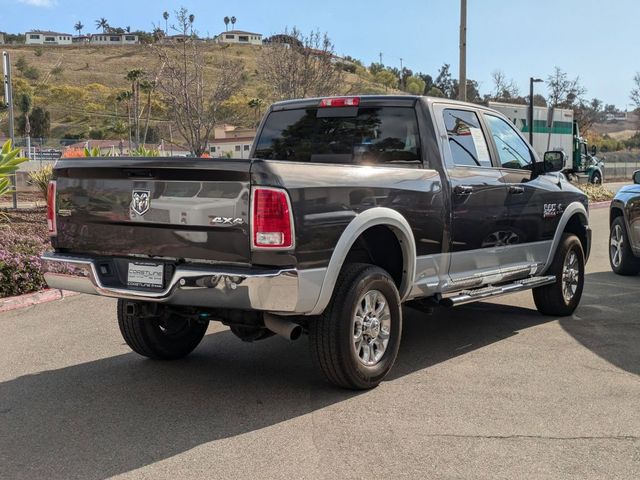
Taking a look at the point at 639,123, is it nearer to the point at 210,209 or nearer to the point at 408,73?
the point at 408,73

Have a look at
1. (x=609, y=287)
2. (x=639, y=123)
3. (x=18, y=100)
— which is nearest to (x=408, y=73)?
(x=639, y=123)

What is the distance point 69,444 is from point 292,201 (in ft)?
6.36

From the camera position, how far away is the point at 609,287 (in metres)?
9.27

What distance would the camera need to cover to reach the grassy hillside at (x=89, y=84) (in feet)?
305

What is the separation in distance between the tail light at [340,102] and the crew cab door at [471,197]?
697 millimetres

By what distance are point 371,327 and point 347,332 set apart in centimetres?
36

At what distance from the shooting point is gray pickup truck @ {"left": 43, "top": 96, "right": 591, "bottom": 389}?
13.9 ft

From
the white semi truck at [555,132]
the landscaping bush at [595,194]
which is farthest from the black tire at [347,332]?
the white semi truck at [555,132]

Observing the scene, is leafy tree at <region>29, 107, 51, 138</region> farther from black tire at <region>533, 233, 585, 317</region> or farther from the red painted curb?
black tire at <region>533, 233, 585, 317</region>

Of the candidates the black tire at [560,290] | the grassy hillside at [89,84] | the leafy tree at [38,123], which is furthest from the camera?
the grassy hillside at [89,84]

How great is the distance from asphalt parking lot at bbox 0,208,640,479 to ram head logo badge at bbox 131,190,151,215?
52.3 inches

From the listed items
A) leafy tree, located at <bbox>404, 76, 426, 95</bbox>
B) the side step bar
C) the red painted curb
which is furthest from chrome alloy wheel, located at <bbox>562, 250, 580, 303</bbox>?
leafy tree, located at <bbox>404, 76, 426, 95</bbox>

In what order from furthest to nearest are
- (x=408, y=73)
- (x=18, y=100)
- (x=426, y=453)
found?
(x=408, y=73), (x=18, y=100), (x=426, y=453)

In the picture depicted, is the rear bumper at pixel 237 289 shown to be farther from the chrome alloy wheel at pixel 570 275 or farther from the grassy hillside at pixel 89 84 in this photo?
the grassy hillside at pixel 89 84
